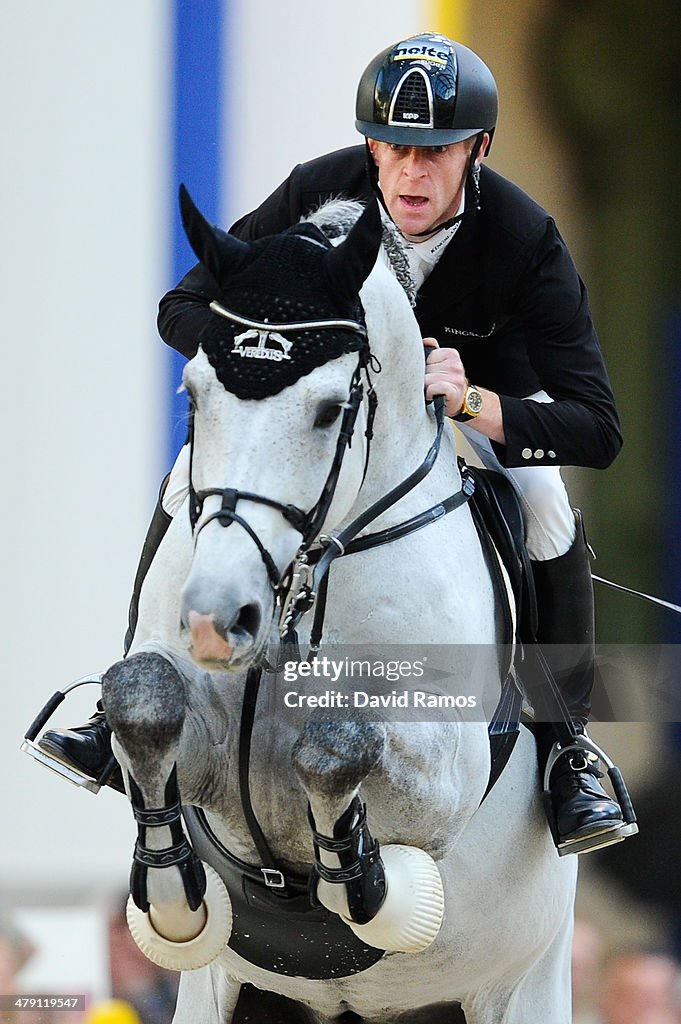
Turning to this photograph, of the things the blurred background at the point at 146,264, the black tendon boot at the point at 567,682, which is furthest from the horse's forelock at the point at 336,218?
the blurred background at the point at 146,264

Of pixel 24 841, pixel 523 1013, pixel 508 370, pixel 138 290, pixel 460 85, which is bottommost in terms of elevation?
pixel 24 841

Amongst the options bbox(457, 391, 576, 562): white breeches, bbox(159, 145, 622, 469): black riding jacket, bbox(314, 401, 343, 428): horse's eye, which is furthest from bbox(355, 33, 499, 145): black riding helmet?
bbox(314, 401, 343, 428): horse's eye

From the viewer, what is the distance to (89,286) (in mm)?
3781

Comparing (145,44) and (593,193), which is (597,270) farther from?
(145,44)

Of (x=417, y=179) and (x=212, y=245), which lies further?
(x=417, y=179)

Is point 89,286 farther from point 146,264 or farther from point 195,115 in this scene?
point 195,115

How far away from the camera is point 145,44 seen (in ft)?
12.4

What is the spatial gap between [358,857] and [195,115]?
8.70ft

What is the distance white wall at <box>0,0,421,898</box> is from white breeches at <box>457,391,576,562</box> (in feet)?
5.09

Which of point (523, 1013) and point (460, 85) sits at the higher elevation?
point (460, 85)

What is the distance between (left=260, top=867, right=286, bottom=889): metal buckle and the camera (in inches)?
80.6

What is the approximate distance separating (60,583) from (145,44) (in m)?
Answer: 1.60

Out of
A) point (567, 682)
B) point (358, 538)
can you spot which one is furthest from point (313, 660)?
point (567, 682)

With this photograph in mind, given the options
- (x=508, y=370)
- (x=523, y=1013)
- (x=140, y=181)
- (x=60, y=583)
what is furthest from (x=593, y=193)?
(x=523, y=1013)
